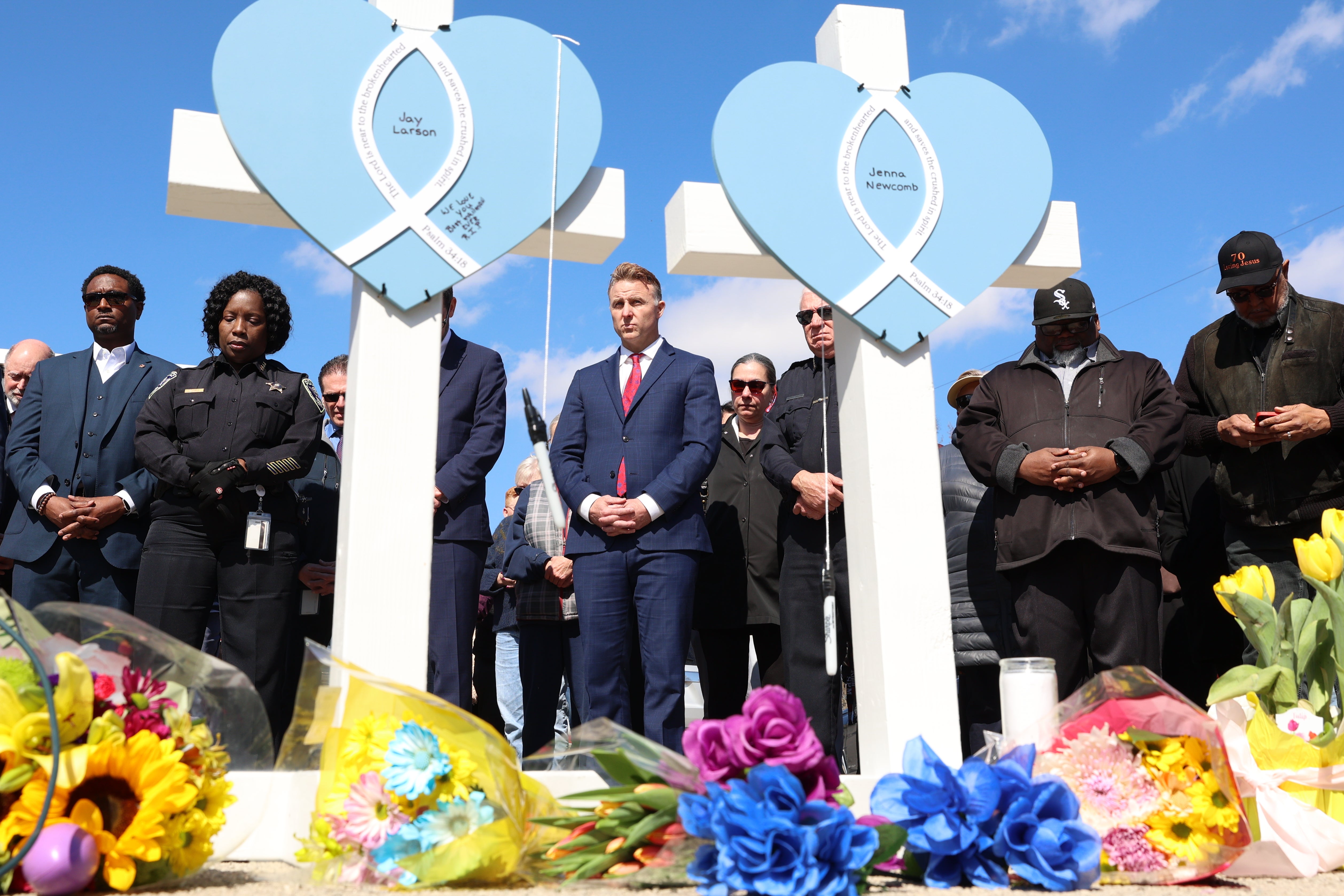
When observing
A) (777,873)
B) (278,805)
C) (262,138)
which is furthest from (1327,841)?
(262,138)

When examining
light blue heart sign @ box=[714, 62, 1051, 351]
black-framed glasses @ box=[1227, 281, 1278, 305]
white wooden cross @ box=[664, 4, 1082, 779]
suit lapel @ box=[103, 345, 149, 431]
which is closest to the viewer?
white wooden cross @ box=[664, 4, 1082, 779]

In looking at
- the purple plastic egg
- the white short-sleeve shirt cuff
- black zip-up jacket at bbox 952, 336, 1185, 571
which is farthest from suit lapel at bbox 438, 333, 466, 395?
the purple plastic egg

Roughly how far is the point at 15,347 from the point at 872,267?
4015mm

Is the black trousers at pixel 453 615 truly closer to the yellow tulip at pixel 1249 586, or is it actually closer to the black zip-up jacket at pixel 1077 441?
the black zip-up jacket at pixel 1077 441

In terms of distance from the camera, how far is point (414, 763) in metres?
1.80

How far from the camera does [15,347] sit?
190 inches

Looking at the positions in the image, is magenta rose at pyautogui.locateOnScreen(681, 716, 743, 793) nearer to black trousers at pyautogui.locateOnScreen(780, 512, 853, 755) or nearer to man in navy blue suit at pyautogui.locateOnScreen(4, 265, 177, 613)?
black trousers at pyautogui.locateOnScreen(780, 512, 853, 755)

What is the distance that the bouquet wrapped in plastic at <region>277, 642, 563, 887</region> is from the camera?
1757 mm

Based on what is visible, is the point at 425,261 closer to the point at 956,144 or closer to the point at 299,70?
the point at 299,70

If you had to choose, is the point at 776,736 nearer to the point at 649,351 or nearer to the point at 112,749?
the point at 112,749

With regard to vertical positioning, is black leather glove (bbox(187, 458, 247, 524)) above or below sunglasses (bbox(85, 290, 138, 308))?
below

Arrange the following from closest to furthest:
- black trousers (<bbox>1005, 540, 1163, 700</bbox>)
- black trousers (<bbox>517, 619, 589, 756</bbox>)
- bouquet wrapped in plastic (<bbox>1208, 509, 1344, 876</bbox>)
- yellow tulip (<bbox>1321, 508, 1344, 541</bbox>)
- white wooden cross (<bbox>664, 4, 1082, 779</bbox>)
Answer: bouquet wrapped in plastic (<bbox>1208, 509, 1344, 876</bbox>) < yellow tulip (<bbox>1321, 508, 1344, 541</bbox>) < white wooden cross (<bbox>664, 4, 1082, 779</bbox>) < black trousers (<bbox>1005, 540, 1163, 700</bbox>) < black trousers (<bbox>517, 619, 589, 756</bbox>)

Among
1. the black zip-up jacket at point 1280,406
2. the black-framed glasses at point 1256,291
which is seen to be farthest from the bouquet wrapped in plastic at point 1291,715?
the black-framed glasses at point 1256,291

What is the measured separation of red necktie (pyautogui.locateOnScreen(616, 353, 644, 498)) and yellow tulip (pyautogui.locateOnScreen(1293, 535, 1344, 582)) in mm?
1888
